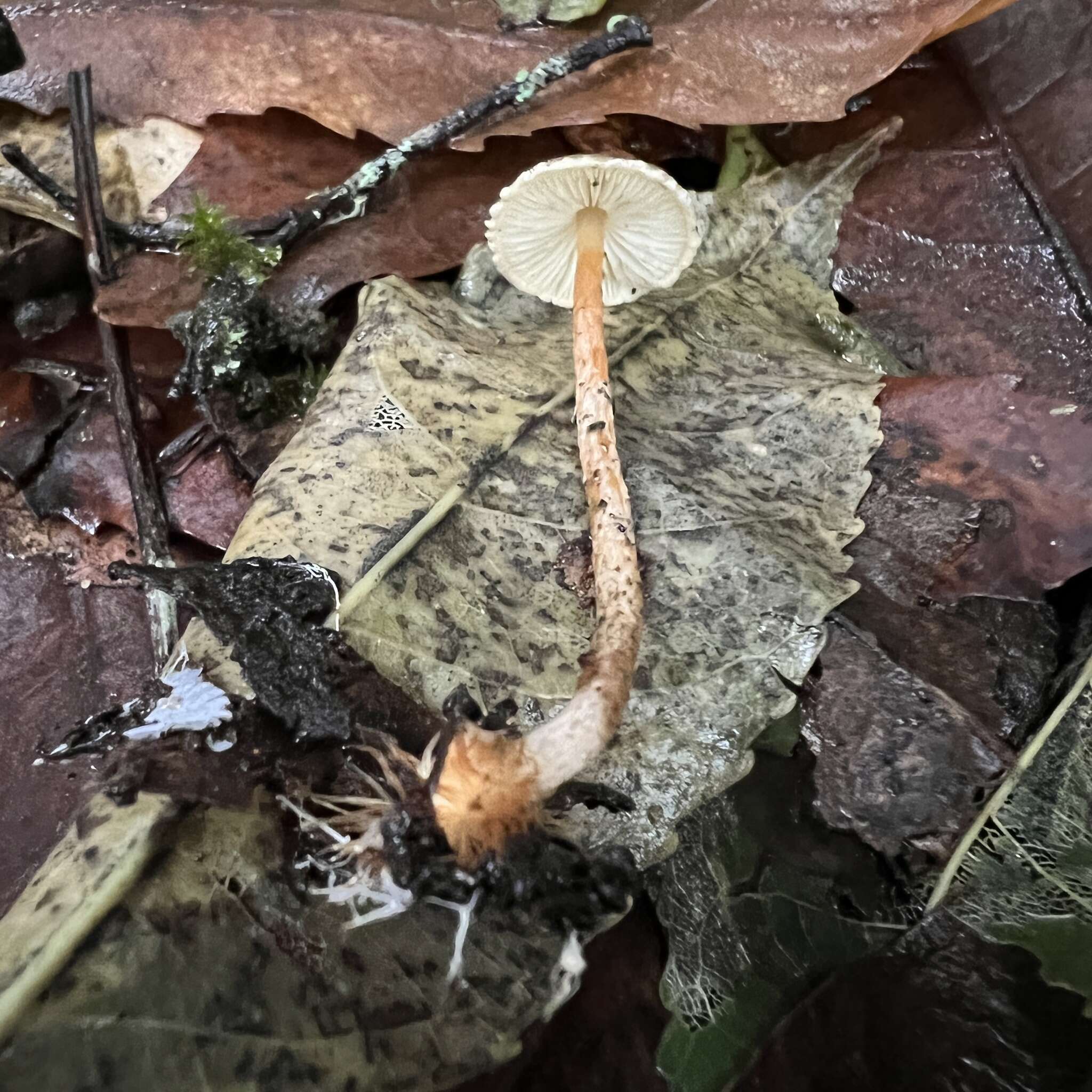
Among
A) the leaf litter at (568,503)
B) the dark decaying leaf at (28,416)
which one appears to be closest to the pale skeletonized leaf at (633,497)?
the leaf litter at (568,503)

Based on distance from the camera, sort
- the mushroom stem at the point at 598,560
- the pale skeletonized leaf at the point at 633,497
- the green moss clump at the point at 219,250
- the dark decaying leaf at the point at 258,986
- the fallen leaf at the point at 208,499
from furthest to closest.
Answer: the green moss clump at the point at 219,250, the fallen leaf at the point at 208,499, the pale skeletonized leaf at the point at 633,497, the mushroom stem at the point at 598,560, the dark decaying leaf at the point at 258,986

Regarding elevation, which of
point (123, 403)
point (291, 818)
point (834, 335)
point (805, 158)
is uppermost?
point (805, 158)

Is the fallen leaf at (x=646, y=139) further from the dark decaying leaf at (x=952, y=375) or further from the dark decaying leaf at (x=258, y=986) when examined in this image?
the dark decaying leaf at (x=258, y=986)

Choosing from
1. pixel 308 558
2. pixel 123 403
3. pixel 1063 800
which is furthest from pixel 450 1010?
pixel 123 403

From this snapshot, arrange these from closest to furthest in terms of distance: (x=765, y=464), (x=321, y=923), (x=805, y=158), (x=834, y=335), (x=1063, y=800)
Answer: (x=321, y=923) < (x=1063, y=800) < (x=765, y=464) < (x=834, y=335) < (x=805, y=158)

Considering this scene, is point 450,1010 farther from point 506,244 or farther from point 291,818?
point 506,244

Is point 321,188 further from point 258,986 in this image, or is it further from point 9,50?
point 258,986
